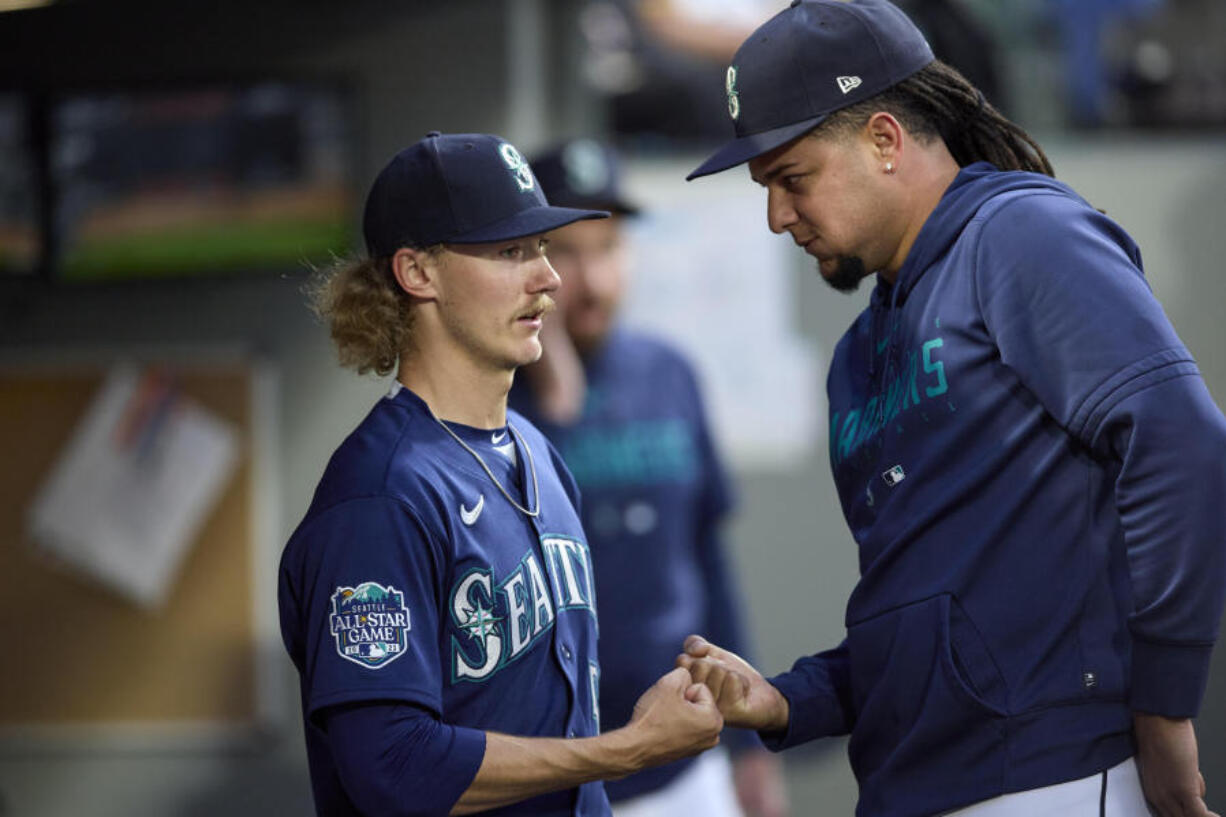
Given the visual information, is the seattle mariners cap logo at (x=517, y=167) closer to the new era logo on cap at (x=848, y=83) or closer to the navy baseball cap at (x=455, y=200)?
the navy baseball cap at (x=455, y=200)

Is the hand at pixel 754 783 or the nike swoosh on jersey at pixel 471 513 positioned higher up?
the nike swoosh on jersey at pixel 471 513

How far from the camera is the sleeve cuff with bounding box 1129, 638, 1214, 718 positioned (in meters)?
2.27

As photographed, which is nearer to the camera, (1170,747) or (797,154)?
(1170,747)

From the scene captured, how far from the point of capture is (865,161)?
2633 millimetres

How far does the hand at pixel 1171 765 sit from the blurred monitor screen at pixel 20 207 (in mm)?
4100

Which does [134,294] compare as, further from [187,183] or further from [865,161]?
[865,161]

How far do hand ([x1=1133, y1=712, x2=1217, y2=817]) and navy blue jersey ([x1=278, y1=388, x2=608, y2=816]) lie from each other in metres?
0.90

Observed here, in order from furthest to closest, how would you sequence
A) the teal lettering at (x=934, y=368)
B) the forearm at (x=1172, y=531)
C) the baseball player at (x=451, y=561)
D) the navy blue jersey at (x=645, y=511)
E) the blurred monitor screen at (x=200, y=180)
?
the blurred monitor screen at (x=200, y=180), the navy blue jersey at (x=645, y=511), the teal lettering at (x=934, y=368), the baseball player at (x=451, y=561), the forearm at (x=1172, y=531)

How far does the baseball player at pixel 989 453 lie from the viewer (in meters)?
2.25

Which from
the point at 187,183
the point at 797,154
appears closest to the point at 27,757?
the point at 187,183

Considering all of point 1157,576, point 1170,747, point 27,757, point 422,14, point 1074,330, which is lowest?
point 27,757

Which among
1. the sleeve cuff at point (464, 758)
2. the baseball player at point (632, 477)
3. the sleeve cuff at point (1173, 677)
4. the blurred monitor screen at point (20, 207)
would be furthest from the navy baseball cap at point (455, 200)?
the blurred monitor screen at point (20, 207)

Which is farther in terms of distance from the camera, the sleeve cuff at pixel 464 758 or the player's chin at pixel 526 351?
the player's chin at pixel 526 351

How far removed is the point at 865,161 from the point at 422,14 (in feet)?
9.02
